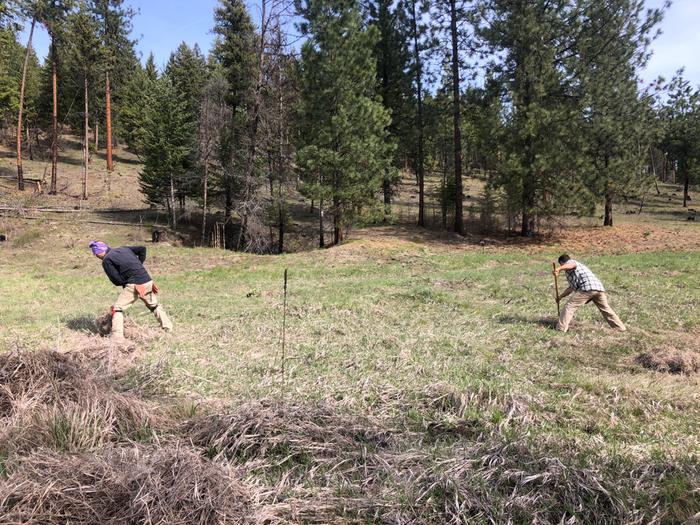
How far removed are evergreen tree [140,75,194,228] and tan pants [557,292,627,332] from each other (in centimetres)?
2236

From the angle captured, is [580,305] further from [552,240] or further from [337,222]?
[552,240]

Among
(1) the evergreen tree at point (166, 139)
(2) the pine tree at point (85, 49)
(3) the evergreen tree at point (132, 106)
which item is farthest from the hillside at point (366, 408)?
(3) the evergreen tree at point (132, 106)

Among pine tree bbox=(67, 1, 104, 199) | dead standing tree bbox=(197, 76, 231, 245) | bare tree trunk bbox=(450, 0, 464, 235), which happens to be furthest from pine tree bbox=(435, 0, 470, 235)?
pine tree bbox=(67, 1, 104, 199)

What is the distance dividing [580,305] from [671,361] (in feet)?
6.94

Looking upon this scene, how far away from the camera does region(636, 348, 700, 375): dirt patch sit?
18.8 feet

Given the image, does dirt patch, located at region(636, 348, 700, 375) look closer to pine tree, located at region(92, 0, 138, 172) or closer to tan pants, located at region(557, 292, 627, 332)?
tan pants, located at region(557, 292, 627, 332)

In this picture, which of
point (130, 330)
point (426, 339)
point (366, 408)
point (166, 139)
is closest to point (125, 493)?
point (366, 408)

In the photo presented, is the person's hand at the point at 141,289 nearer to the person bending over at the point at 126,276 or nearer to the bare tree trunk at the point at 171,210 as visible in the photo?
the person bending over at the point at 126,276

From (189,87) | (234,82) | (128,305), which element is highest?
(189,87)

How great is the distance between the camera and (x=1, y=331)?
25.9ft

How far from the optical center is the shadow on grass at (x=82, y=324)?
795 centimetres

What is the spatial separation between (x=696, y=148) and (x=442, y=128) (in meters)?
29.1

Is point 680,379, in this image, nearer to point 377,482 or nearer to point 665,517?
point 665,517

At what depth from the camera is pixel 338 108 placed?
2027 centimetres
